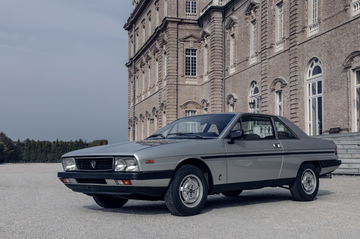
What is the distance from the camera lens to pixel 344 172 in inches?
677

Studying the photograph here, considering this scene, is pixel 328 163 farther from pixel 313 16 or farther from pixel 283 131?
pixel 313 16

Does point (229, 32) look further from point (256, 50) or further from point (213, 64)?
point (256, 50)

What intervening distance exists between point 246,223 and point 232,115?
2.37 meters

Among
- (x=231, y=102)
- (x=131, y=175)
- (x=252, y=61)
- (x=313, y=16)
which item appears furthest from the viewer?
(x=231, y=102)

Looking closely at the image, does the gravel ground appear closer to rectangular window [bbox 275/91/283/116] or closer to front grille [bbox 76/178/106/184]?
front grille [bbox 76/178/106/184]

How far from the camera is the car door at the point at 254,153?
8.55m

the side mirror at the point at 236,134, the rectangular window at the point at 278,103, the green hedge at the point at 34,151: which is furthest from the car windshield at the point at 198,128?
the green hedge at the point at 34,151

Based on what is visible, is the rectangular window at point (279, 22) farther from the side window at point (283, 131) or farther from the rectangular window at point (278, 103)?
the side window at point (283, 131)

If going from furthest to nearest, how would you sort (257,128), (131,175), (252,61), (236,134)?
(252,61)
(257,128)
(236,134)
(131,175)

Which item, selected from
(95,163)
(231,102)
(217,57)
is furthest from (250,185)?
(217,57)

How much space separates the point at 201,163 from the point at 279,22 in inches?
910

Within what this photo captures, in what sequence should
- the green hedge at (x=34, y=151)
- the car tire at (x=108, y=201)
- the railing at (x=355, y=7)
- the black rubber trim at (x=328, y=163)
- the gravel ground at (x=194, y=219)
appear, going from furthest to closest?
1. the green hedge at (x=34, y=151)
2. the railing at (x=355, y=7)
3. the black rubber trim at (x=328, y=163)
4. the car tire at (x=108, y=201)
5. the gravel ground at (x=194, y=219)

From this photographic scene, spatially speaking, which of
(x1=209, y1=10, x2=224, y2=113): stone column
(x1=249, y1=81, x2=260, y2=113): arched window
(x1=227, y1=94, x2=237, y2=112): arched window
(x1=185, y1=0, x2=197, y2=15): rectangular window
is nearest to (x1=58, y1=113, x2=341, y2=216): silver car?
(x1=249, y1=81, x2=260, y2=113): arched window

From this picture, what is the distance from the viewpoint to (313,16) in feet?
85.5
